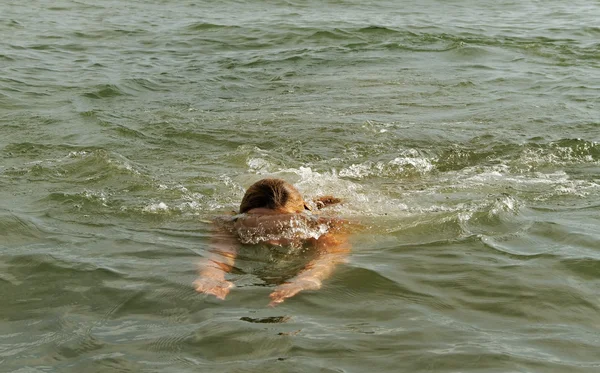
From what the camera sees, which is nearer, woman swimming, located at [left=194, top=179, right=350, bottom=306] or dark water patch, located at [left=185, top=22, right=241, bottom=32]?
woman swimming, located at [left=194, top=179, right=350, bottom=306]

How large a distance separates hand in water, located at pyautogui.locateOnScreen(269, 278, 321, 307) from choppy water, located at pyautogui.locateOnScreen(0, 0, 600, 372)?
72 mm

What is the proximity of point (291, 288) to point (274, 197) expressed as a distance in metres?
1.00

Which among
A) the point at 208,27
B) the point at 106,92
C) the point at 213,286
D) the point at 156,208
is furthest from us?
the point at 208,27

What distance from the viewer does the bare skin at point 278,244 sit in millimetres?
4977

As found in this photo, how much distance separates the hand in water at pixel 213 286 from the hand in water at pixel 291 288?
0.92 ft

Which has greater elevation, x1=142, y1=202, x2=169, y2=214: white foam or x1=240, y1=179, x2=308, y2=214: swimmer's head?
x1=240, y1=179, x2=308, y2=214: swimmer's head

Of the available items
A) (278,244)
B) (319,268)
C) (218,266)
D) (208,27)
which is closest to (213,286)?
(218,266)

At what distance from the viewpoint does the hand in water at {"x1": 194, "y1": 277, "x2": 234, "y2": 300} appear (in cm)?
489

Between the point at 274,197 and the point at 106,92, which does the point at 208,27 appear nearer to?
the point at 106,92

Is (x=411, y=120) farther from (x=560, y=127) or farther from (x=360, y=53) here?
(x=360, y=53)

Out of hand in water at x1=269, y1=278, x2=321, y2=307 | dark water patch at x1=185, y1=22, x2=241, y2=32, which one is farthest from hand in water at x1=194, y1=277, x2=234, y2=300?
dark water patch at x1=185, y1=22, x2=241, y2=32

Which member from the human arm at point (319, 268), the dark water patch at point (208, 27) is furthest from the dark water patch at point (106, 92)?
the human arm at point (319, 268)

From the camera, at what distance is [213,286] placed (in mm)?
4969

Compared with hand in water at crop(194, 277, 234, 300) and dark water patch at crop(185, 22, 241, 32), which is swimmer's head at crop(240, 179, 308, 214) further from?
dark water patch at crop(185, 22, 241, 32)
